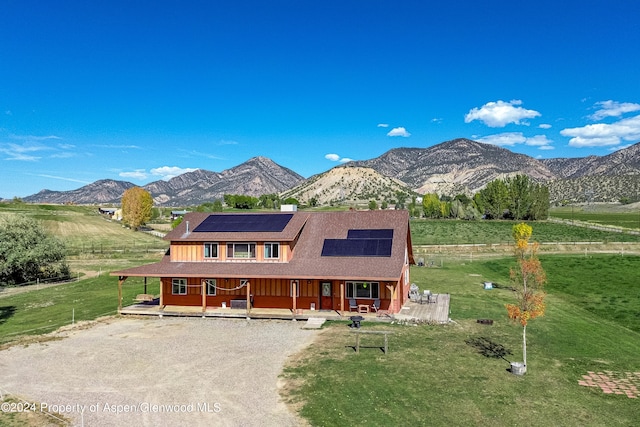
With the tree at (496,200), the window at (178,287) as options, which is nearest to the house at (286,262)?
the window at (178,287)

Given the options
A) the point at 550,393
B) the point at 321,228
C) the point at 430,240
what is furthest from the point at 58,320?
the point at 430,240

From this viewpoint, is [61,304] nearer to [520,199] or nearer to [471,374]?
[471,374]

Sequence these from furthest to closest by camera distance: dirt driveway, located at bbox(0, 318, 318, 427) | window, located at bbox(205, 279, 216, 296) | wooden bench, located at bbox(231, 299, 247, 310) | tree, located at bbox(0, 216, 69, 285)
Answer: tree, located at bbox(0, 216, 69, 285) < window, located at bbox(205, 279, 216, 296) < wooden bench, located at bbox(231, 299, 247, 310) < dirt driveway, located at bbox(0, 318, 318, 427)

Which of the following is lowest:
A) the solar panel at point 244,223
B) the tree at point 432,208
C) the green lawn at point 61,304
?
the green lawn at point 61,304

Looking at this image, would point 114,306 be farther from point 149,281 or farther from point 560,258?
point 560,258

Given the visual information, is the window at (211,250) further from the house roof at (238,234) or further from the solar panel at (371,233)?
the solar panel at (371,233)

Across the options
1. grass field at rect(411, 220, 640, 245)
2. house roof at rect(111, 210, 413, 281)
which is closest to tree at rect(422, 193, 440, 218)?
grass field at rect(411, 220, 640, 245)

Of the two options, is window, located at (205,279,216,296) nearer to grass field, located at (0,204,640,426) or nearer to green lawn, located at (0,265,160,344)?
green lawn, located at (0,265,160,344)
